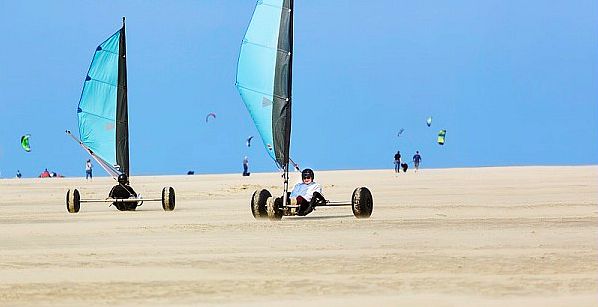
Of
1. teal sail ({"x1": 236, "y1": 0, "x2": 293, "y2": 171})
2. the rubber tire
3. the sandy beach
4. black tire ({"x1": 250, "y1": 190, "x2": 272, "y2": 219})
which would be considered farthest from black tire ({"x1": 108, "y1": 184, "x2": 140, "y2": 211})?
the rubber tire

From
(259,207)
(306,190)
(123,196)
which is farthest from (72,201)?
(306,190)

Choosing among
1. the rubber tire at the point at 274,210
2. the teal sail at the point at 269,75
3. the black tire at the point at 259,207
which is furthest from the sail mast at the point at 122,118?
the rubber tire at the point at 274,210

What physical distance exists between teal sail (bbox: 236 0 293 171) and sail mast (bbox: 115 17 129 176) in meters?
8.91

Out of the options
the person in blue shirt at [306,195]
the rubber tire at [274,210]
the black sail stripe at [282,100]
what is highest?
the black sail stripe at [282,100]

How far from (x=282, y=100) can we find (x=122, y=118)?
959 cm

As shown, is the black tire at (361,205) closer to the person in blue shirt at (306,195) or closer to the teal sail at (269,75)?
the person in blue shirt at (306,195)

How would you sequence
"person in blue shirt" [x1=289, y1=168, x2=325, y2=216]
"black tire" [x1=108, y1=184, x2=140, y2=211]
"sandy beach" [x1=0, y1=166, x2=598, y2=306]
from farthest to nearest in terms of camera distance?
1. "black tire" [x1=108, y1=184, x2=140, y2=211]
2. "person in blue shirt" [x1=289, y1=168, x2=325, y2=216]
3. "sandy beach" [x1=0, y1=166, x2=598, y2=306]

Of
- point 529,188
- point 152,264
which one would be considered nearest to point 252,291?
point 152,264

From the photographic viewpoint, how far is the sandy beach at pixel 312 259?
9.12 meters

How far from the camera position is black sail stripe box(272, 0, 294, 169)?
74.9 feet

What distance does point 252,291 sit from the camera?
941cm

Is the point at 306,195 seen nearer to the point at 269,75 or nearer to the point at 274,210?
the point at 274,210

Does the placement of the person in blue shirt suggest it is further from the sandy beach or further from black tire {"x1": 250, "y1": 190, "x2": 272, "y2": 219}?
black tire {"x1": 250, "y1": 190, "x2": 272, "y2": 219}

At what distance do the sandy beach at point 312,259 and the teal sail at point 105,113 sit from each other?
8.69m
